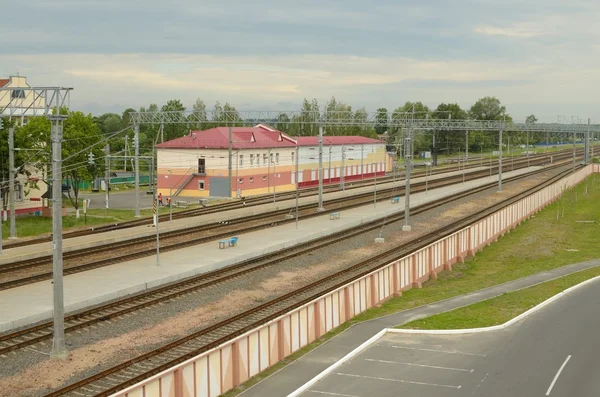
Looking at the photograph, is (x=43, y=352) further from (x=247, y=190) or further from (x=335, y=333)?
(x=247, y=190)

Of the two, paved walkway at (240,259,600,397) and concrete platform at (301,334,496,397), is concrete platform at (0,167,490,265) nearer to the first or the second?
paved walkway at (240,259,600,397)

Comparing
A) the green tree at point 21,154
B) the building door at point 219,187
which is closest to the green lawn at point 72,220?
the green tree at point 21,154

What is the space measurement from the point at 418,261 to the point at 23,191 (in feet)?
111

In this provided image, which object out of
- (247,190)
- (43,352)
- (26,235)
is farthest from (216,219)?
(43,352)

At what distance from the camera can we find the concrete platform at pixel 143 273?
2455 centimetres

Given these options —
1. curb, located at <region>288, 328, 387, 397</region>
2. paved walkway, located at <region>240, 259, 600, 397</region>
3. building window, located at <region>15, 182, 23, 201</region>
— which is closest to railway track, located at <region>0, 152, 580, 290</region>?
paved walkway, located at <region>240, 259, 600, 397</region>

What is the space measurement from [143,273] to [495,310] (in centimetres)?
1486

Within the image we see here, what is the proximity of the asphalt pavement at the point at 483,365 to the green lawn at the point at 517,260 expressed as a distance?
177 cm

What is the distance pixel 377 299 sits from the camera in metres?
26.1

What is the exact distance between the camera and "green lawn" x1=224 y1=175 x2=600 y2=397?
24938mm

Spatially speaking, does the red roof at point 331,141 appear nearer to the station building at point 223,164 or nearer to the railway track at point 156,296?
the station building at point 223,164

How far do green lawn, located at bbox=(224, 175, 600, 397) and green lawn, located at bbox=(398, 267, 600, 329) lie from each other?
13 centimetres

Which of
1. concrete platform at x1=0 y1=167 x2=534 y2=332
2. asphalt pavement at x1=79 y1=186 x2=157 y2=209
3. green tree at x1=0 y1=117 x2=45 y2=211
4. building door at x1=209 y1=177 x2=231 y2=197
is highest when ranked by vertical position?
green tree at x1=0 y1=117 x2=45 y2=211

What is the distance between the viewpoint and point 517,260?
38.8 metres
